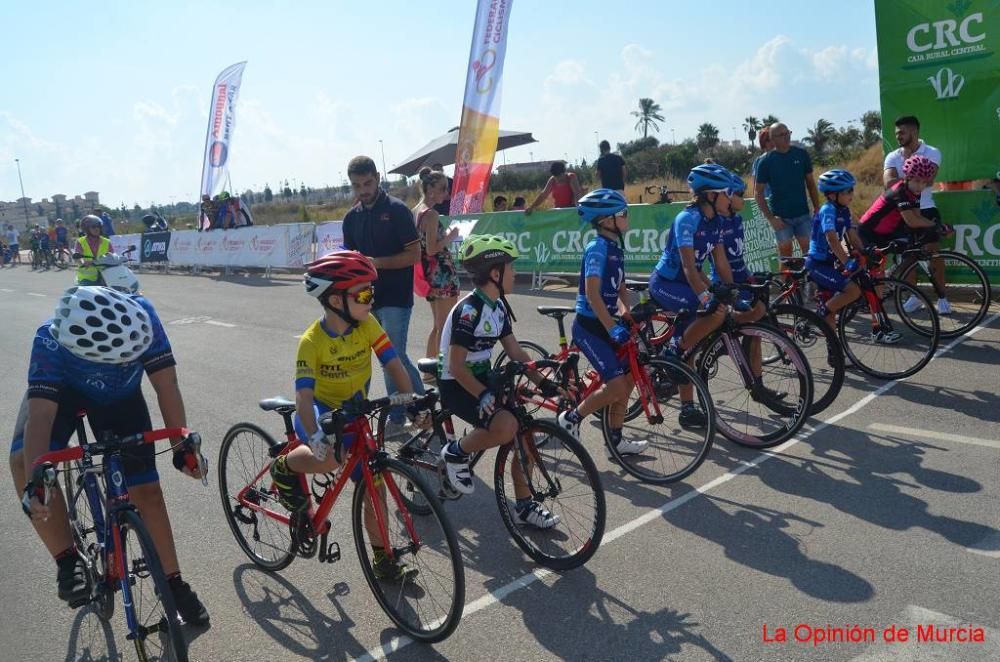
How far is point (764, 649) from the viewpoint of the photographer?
3484mm

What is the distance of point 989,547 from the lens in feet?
13.7

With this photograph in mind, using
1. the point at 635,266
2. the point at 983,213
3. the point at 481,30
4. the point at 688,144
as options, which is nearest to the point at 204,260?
the point at 481,30

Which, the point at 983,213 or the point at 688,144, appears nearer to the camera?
the point at 983,213

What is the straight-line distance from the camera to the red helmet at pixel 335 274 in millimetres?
3941

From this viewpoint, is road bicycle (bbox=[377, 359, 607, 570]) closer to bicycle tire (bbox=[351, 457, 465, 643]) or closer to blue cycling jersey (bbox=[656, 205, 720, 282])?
bicycle tire (bbox=[351, 457, 465, 643])

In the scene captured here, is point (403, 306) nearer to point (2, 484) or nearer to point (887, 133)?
point (2, 484)

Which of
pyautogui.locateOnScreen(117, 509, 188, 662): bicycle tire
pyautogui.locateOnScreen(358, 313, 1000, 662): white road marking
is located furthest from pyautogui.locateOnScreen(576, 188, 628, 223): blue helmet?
pyautogui.locateOnScreen(117, 509, 188, 662): bicycle tire

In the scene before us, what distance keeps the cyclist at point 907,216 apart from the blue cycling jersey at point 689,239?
348cm

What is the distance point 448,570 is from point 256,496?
1561mm

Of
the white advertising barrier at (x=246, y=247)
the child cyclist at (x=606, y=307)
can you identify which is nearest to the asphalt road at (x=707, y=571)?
the child cyclist at (x=606, y=307)

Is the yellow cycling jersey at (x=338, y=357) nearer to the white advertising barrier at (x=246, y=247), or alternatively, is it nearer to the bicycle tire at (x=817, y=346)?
the bicycle tire at (x=817, y=346)

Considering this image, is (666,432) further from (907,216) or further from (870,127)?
(870,127)

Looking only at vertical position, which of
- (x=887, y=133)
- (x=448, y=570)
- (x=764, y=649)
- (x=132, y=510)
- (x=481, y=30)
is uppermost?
(x=481, y=30)

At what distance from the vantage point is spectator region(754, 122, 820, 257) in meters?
9.68
